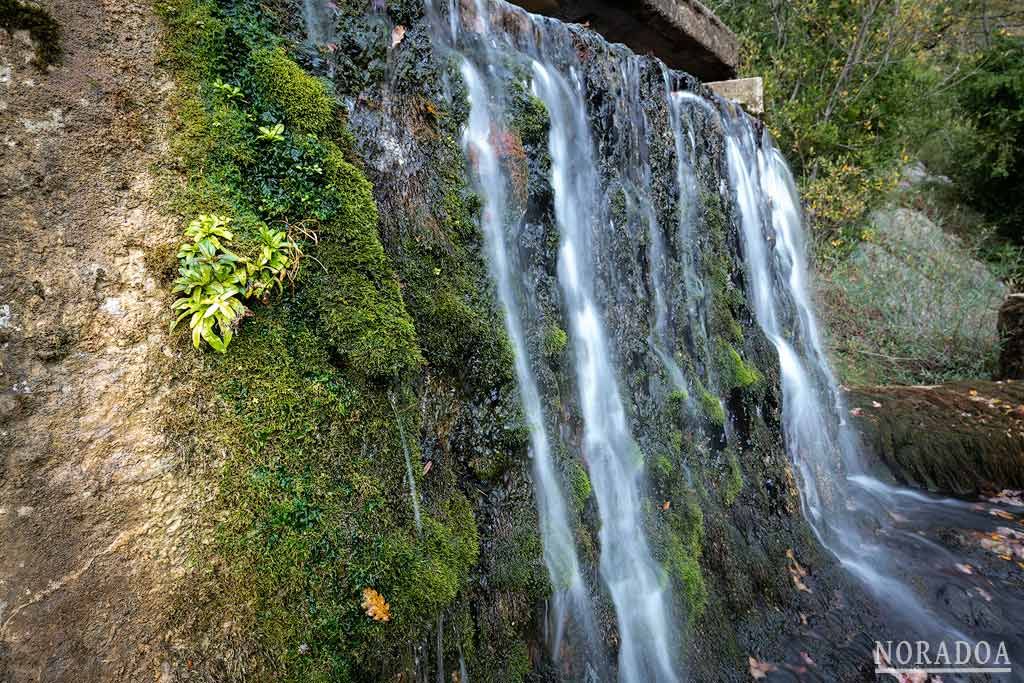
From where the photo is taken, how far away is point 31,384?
59.2 inches

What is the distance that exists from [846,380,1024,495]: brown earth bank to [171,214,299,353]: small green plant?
6.27 metres

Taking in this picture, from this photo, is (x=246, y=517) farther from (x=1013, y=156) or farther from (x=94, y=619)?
(x=1013, y=156)

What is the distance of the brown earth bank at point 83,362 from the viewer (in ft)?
4.65

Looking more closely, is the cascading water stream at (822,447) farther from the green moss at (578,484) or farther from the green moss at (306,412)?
the green moss at (306,412)

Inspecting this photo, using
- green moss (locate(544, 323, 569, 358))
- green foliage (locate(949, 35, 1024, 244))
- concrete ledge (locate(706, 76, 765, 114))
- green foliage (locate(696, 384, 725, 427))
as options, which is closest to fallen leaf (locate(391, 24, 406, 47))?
green moss (locate(544, 323, 569, 358))

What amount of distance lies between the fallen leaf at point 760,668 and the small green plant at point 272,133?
362 centimetres

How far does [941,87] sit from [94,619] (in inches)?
614

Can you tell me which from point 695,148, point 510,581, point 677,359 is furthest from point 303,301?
point 695,148

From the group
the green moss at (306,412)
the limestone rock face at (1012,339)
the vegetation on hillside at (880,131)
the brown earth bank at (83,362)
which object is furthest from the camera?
the vegetation on hillside at (880,131)

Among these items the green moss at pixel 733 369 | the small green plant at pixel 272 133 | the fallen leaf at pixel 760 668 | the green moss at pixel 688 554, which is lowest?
the fallen leaf at pixel 760 668

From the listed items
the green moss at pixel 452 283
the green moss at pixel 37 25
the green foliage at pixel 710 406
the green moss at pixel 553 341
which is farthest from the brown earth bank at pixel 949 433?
the green moss at pixel 37 25

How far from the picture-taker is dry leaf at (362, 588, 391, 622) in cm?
161

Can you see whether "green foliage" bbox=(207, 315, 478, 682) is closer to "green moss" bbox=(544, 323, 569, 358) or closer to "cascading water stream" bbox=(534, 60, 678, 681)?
"green moss" bbox=(544, 323, 569, 358)

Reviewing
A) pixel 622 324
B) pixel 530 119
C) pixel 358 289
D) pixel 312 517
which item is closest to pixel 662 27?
pixel 530 119
